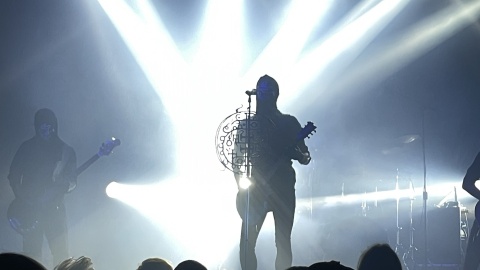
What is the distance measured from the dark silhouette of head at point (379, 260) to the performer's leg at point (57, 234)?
5310 mm

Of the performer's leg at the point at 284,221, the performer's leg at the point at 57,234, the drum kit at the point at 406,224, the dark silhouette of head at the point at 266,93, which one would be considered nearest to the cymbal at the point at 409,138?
the drum kit at the point at 406,224

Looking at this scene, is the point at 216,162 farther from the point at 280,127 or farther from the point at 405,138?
the point at 280,127

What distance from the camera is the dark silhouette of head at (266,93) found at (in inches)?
252

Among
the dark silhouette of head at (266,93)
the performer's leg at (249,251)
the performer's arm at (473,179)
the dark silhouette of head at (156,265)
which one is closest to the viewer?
the dark silhouette of head at (156,265)

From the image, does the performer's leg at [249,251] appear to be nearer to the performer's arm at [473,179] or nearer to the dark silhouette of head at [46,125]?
the performer's arm at [473,179]

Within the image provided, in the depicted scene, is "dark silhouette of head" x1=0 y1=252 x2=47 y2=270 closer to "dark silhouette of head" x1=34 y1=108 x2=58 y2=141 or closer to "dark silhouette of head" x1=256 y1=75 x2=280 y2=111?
"dark silhouette of head" x1=256 y1=75 x2=280 y2=111

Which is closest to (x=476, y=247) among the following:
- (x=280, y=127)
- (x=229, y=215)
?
(x=280, y=127)

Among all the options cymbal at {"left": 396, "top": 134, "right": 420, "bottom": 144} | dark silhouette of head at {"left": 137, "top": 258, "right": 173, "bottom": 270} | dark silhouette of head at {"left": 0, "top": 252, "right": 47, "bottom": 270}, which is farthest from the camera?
cymbal at {"left": 396, "top": 134, "right": 420, "bottom": 144}

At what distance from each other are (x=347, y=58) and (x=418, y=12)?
4.52 ft

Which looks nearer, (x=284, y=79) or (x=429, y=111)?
(x=284, y=79)

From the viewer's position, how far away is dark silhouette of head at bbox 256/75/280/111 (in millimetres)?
6391

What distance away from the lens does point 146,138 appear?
11.0m

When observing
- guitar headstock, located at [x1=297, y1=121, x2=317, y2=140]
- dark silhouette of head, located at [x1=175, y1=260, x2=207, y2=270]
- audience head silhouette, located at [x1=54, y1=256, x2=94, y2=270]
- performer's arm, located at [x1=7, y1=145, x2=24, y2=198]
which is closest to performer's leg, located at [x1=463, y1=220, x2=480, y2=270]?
guitar headstock, located at [x1=297, y1=121, x2=317, y2=140]

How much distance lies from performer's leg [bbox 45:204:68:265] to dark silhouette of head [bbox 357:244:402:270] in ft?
17.4
